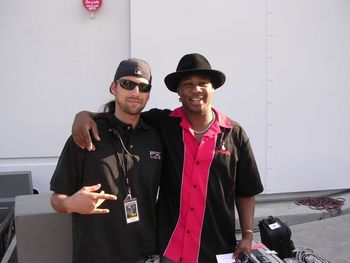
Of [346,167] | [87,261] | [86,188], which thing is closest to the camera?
[86,188]

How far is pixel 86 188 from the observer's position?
1.86 m

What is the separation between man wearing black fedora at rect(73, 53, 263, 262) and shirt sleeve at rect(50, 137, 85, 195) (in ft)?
0.75

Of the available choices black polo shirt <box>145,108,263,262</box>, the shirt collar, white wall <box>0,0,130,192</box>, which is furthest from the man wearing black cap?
white wall <box>0,0,130,192</box>

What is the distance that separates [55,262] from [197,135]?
1238 millimetres

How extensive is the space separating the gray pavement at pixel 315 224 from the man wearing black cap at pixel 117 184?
2768mm

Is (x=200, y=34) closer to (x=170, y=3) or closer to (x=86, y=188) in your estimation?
(x=170, y=3)

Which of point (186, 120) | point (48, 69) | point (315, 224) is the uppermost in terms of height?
point (48, 69)

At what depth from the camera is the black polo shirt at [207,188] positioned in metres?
2.20

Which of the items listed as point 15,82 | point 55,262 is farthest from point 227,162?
point 15,82

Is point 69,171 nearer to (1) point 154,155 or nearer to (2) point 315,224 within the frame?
(1) point 154,155

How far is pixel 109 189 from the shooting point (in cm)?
199

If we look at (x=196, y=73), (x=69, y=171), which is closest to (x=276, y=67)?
(x=196, y=73)

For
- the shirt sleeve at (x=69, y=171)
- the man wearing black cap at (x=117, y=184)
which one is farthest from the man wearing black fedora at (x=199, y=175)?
the shirt sleeve at (x=69, y=171)

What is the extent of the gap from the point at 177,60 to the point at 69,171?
3222mm
